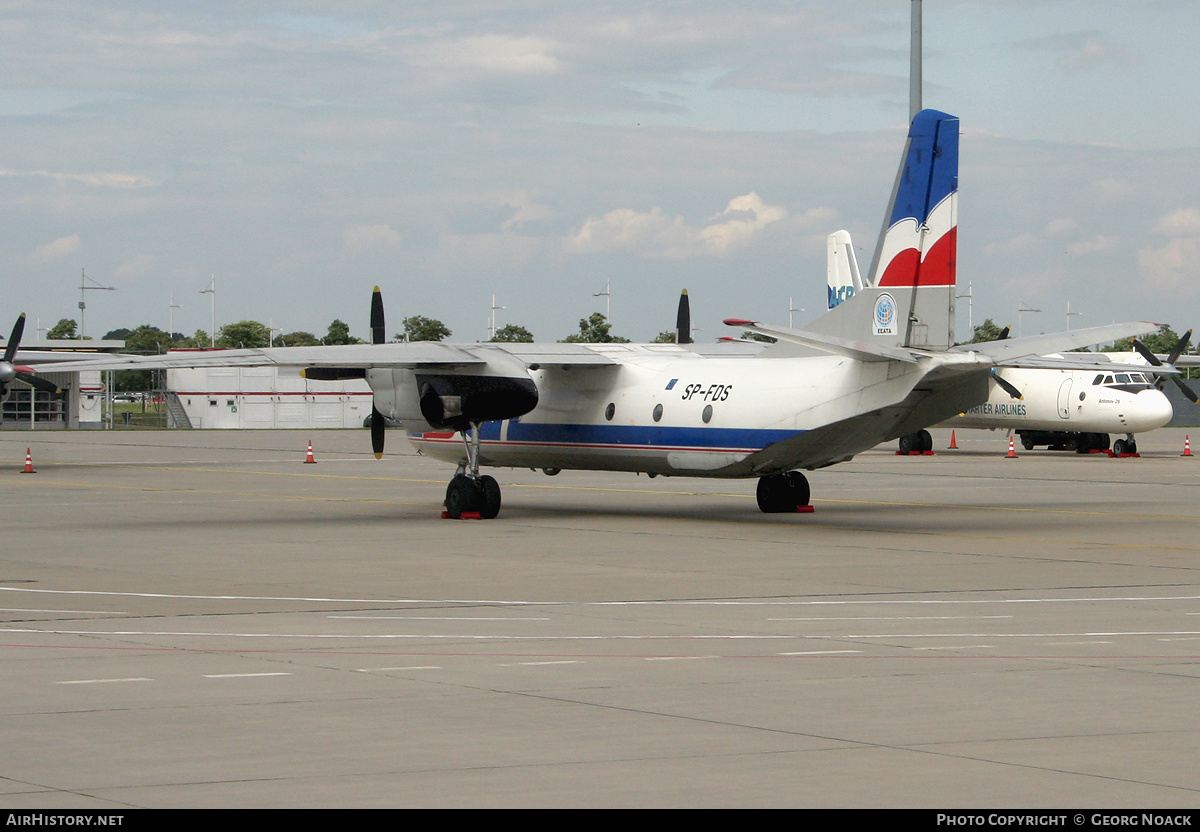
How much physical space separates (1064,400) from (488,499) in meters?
26.9

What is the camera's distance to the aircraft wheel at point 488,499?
25156 mm

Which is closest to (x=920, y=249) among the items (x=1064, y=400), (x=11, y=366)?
(x=1064, y=400)

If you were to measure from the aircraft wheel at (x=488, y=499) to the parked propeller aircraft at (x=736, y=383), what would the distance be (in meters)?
0.05

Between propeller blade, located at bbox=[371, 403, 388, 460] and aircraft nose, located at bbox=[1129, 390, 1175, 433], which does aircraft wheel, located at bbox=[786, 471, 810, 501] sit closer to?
propeller blade, located at bbox=[371, 403, 388, 460]

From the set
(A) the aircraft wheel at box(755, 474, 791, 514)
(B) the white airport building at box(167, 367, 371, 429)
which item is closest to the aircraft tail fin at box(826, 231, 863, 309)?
(A) the aircraft wheel at box(755, 474, 791, 514)

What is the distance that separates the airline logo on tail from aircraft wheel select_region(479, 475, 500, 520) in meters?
7.36

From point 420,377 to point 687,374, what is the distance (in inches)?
185

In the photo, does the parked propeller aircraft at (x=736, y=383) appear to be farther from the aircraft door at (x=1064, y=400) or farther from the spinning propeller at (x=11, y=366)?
the aircraft door at (x=1064, y=400)

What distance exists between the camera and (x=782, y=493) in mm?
25594

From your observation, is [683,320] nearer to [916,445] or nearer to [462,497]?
[462,497]

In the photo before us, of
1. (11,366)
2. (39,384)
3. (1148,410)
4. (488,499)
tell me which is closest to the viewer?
(488,499)

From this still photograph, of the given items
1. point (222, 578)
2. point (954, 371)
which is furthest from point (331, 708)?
point (954, 371)

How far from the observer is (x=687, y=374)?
82.1ft
